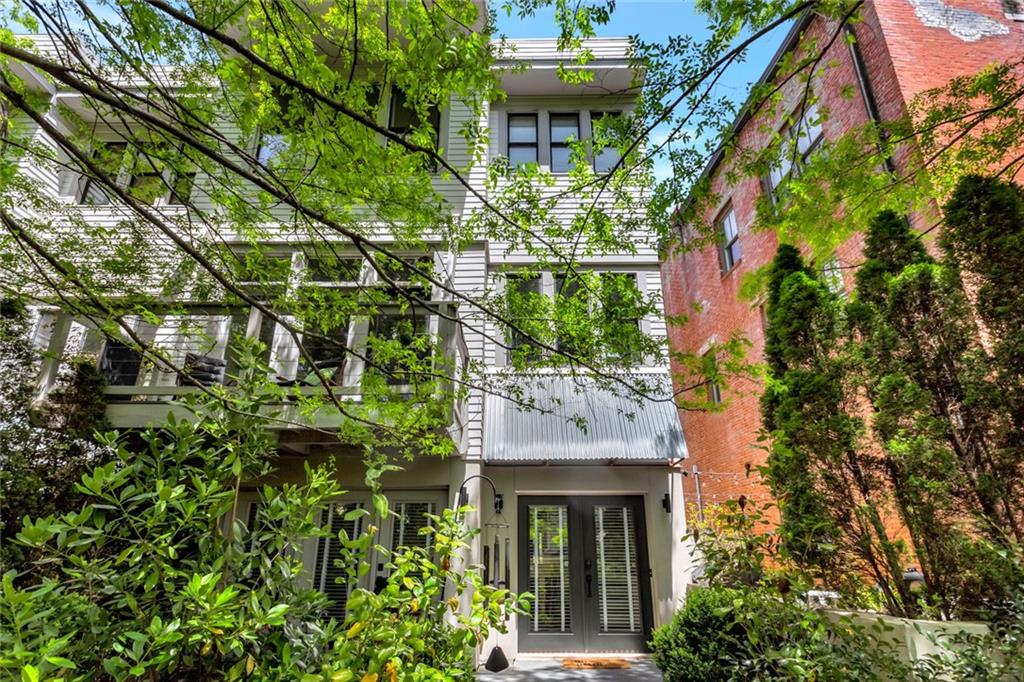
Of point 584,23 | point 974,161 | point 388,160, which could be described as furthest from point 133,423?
point 974,161

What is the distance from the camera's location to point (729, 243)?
463 inches

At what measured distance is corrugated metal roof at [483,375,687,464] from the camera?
687 centimetres

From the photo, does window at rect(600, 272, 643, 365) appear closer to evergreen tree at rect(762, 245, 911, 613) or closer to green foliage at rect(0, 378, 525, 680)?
evergreen tree at rect(762, 245, 911, 613)

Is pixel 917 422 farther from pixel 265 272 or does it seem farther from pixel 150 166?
pixel 150 166

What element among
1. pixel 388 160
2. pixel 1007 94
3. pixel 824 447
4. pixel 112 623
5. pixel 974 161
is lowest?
pixel 112 623

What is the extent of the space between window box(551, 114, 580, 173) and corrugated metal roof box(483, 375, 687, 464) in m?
4.56

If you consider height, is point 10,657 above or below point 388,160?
below

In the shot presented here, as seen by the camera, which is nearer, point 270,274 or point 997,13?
point 270,274

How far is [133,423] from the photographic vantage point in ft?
20.1

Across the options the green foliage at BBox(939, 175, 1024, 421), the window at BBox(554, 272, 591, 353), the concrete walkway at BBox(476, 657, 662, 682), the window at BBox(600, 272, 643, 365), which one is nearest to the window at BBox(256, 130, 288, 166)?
the window at BBox(554, 272, 591, 353)

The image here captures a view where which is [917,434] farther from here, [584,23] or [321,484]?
[321,484]

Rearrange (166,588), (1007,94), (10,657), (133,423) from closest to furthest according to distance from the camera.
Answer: (10,657) < (166,588) < (1007,94) < (133,423)

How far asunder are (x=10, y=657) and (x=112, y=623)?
419mm

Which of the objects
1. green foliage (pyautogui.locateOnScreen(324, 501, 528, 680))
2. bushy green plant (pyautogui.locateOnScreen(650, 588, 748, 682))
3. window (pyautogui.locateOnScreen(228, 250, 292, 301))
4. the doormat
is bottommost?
the doormat
